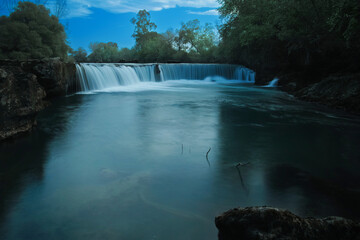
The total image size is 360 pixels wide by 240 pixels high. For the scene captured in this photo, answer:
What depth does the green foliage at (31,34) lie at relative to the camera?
17.9 meters

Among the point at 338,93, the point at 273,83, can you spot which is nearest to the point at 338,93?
the point at 338,93

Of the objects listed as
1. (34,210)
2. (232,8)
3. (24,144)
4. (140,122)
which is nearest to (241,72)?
(232,8)

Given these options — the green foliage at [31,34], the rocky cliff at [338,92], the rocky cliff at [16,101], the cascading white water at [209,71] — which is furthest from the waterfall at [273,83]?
the rocky cliff at [16,101]

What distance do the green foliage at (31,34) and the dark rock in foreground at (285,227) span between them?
19.3 metres

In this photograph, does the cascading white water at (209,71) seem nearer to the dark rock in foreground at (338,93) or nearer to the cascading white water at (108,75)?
the cascading white water at (108,75)

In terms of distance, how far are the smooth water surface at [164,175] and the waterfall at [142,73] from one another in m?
9.12

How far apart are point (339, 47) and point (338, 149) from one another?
12313 mm

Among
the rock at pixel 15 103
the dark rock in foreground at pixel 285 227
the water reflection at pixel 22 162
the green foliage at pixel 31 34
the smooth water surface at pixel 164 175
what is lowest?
the smooth water surface at pixel 164 175

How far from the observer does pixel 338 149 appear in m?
5.83

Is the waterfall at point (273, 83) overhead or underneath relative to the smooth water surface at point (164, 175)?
overhead

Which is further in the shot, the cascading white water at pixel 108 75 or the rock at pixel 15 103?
the cascading white water at pixel 108 75

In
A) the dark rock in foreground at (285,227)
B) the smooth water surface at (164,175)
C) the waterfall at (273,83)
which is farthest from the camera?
the waterfall at (273,83)

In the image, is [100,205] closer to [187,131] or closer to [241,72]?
[187,131]

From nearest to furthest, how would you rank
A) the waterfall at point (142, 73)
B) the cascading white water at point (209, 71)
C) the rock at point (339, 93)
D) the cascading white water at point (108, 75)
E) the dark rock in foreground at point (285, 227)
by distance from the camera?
the dark rock in foreground at point (285, 227) → the rock at point (339, 93) → the cascading white water at point (108, 75) → the waterfall at point (142, 73) → the cascading white water at point (209, 71)
